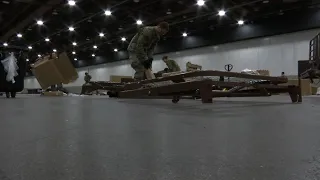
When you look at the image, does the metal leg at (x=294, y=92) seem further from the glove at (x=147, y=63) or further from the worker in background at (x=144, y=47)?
the glove at (x=147, y=63)

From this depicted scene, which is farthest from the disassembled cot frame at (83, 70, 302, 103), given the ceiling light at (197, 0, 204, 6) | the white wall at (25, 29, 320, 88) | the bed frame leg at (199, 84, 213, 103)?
the white wall at (25, 29, 320, 88)

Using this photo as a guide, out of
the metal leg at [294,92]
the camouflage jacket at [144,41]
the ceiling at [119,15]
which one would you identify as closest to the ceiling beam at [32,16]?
the ceiling at [119,15]

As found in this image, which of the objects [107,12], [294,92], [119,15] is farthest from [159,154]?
[119,15]

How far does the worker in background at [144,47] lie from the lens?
473cm

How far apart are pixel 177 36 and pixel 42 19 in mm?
7503

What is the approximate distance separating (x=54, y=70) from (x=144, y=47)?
125 inches

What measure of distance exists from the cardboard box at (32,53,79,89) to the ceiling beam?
3.53 metres

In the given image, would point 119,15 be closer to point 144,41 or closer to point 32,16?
point 32,16

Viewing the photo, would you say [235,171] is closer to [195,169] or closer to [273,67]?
[195,169]

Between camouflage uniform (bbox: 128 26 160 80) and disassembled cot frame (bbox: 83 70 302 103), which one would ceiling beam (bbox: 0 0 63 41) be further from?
disassembled cot frame (bbox: 83 70 302 103)

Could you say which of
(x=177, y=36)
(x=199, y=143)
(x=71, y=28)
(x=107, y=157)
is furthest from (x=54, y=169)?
(x=177, y=36)

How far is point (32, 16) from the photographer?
11211 millimetres

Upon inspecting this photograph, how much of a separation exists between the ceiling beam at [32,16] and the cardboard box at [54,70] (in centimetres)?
353

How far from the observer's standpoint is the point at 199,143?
93 cm
